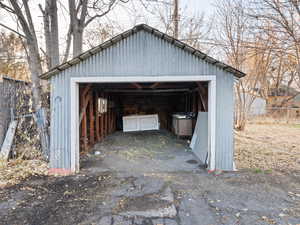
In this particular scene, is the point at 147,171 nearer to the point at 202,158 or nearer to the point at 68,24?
the point at 202,158

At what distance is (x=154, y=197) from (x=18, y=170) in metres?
3.48

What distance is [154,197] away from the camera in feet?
10.6

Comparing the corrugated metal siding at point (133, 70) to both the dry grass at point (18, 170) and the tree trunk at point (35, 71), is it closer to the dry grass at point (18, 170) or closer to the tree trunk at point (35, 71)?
the dry grass at point (18, 170)

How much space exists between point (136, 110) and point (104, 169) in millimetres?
7563

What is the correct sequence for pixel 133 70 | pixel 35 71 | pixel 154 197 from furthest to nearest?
pixel 35 71 < pixel 133 70 < pixel 154 197

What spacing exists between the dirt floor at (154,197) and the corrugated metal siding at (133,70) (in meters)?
0.92

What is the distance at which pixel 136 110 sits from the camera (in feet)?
39.3

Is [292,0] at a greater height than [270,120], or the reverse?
[292,0]

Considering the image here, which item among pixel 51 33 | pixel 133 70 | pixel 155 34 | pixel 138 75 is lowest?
pixel 138 75

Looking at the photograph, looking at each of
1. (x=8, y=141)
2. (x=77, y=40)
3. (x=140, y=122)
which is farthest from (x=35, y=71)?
(x=140, y=122)

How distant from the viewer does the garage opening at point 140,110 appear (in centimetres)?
678

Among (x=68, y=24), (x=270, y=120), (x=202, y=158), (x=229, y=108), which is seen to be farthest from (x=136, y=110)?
(x=270, y=120)

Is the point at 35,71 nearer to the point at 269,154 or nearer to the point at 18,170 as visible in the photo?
the point at 18,170

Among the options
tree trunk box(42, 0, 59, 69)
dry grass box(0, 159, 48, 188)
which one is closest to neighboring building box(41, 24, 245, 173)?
dry grass box(0, 159, 48, 188)
